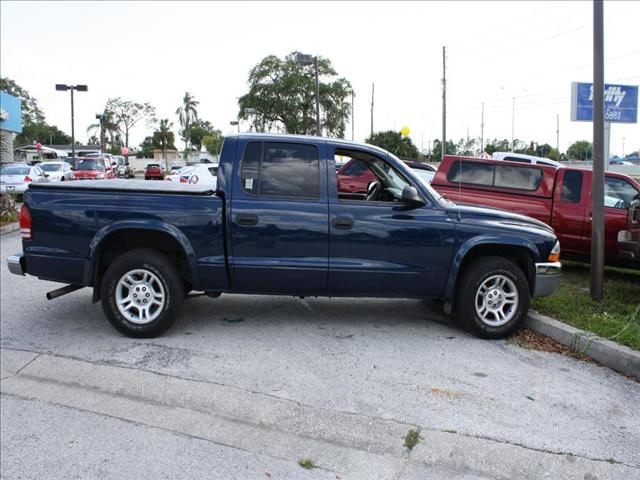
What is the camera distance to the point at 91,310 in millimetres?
6543

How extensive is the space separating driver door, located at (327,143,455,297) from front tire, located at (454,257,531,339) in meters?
0.29

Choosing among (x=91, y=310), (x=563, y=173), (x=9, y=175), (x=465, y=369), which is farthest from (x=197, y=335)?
(x=9, y=175)

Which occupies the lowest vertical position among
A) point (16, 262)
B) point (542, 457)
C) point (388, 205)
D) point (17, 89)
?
point (542, 457)

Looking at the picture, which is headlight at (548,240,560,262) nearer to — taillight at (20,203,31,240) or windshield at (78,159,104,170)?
taillight at (20,203,31,240)

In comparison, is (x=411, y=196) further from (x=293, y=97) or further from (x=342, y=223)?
(x=293, y=97)

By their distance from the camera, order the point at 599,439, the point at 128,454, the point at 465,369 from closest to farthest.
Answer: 1. the point at 128,454
2. the point at 599,439
3. the point at 465,369

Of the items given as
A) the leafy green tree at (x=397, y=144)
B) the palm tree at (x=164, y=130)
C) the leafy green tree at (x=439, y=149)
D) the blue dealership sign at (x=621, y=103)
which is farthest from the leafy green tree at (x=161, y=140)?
the blue dealership sign at (x=621, y=103)

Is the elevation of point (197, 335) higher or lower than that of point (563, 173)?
lower

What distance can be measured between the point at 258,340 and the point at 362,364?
1127 mm

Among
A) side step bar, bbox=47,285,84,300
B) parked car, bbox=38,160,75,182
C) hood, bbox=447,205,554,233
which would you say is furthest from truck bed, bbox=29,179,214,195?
parked car, bbox=38,160,75,182

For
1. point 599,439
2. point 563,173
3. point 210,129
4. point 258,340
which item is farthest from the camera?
point 210,129

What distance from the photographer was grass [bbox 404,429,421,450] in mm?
3707

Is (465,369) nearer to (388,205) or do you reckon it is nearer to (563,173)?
(388,205)

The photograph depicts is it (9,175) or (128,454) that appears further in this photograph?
(9,175)
